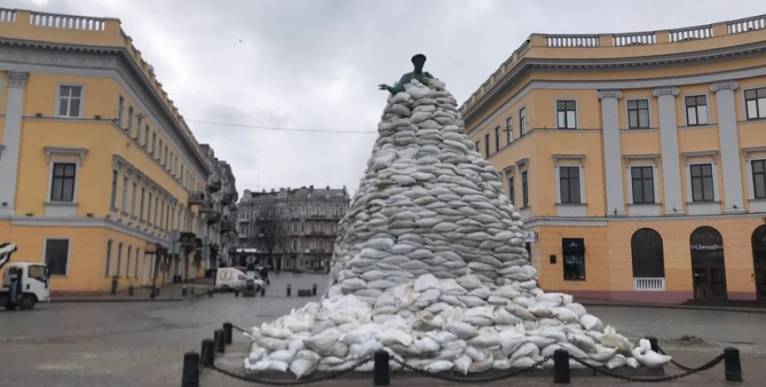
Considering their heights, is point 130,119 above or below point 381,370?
above

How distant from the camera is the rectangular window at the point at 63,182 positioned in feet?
99.5

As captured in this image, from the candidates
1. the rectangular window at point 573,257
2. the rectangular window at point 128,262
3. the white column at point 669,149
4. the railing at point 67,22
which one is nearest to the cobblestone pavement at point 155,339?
the rectangular window at point 573,257

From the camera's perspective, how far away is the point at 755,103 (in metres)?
30.6

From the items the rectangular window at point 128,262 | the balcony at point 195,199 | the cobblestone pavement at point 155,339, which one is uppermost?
the balcony at point 195,199

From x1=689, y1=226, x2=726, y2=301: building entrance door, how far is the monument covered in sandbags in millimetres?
22401

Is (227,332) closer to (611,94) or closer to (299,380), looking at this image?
(299,380)

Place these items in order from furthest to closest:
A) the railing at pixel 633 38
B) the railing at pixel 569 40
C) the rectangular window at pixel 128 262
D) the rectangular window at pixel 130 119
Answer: the rectangular window at pixel 128 262 → the rectangular window at pixel 130 119 → the railing at pixel 569 40 → the railing at pixel 633 38

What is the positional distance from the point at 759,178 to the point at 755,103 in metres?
3.72

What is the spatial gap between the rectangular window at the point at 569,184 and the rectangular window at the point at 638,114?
376 cm

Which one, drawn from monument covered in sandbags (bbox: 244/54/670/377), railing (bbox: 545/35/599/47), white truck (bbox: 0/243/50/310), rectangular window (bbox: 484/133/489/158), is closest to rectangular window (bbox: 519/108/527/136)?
railing (bbox: 545/35/599/47)

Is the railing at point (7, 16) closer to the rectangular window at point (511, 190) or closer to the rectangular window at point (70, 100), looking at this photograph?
the rectangular window at point (70, 100)

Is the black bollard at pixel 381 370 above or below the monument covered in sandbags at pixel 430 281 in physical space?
below

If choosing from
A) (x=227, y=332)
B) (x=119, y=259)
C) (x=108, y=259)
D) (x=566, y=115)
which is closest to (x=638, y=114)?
(x=566, y=115)

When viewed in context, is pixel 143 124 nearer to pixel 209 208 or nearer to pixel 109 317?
pixel 109 317
